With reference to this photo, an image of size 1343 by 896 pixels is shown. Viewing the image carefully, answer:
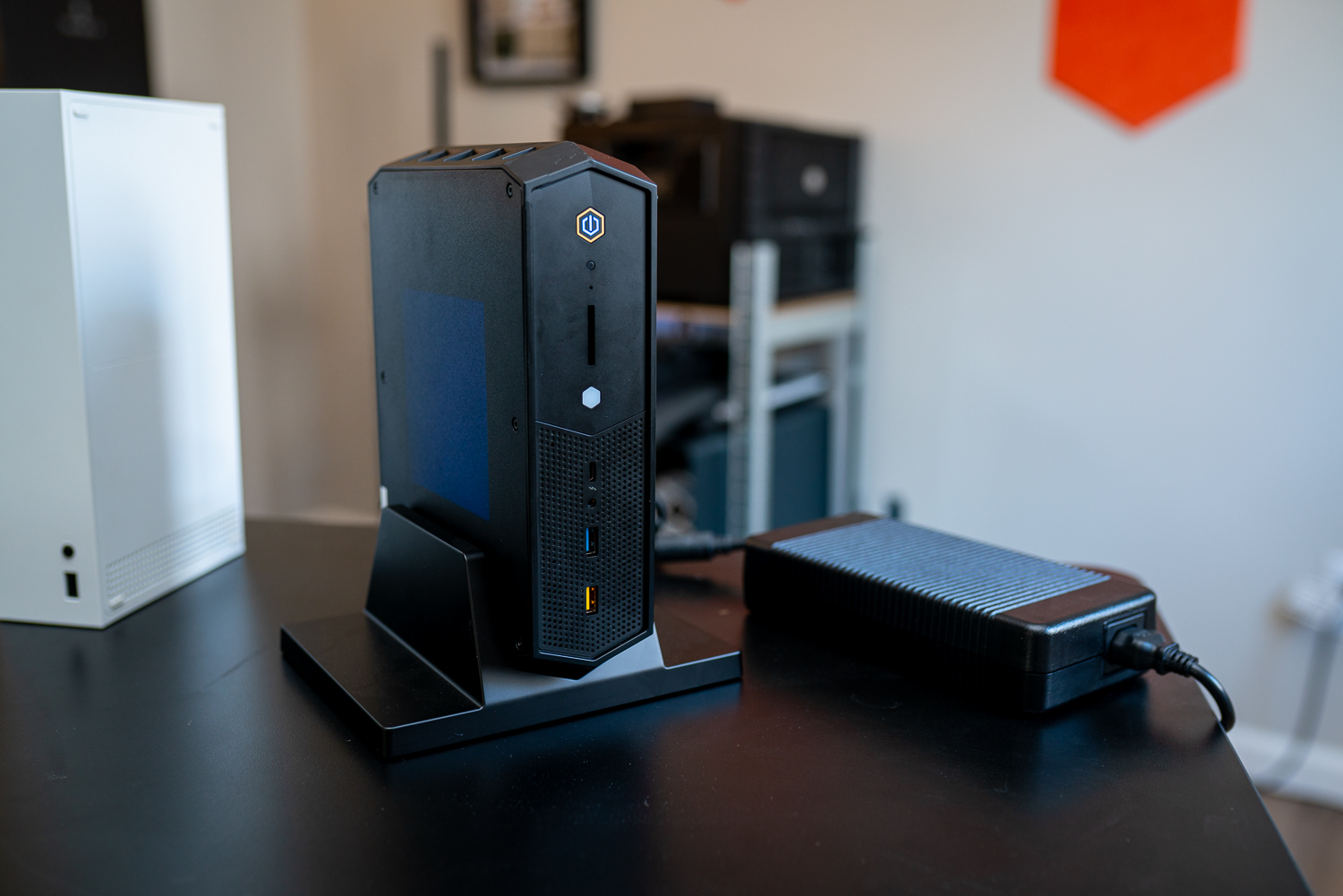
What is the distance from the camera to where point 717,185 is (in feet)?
5.99

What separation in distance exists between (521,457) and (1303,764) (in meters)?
1.91

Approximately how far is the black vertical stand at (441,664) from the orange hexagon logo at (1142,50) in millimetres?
1601

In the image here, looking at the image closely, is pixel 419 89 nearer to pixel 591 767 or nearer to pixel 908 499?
pixel 908 499

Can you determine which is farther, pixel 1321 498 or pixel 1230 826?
pixel 1321 498

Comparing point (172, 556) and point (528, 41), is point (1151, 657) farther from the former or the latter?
point (528, 41)

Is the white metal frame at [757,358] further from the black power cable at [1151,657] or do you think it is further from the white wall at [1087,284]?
the black power cable at [1151,657]

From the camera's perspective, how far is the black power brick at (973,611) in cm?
65

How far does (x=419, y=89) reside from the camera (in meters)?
2.82

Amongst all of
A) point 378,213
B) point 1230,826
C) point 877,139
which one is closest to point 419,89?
point 877,139

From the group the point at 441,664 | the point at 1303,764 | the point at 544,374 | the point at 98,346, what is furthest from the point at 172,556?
the point at 1303,764

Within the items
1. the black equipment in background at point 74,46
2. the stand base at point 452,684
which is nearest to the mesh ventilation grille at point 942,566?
the stand base at point 452,684

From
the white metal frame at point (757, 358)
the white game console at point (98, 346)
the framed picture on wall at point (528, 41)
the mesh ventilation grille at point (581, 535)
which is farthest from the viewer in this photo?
the framed picture on wall at point (528, 41)

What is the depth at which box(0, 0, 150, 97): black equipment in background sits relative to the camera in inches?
88.5

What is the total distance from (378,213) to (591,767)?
0.41m
